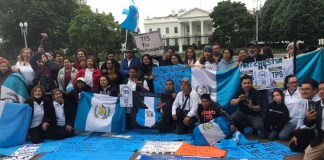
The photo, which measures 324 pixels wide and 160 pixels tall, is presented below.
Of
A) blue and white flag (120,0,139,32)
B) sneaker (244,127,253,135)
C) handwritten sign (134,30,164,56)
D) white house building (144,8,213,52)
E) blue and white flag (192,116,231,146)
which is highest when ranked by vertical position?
white house building (144,8,213,52)

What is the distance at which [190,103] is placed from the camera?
6879mm

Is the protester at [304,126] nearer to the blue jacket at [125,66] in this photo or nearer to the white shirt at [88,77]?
the blue jacket at [125,66]

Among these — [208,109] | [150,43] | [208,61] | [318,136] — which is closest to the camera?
[318,136]

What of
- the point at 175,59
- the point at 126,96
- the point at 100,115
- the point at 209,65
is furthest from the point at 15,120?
the point at 209,65

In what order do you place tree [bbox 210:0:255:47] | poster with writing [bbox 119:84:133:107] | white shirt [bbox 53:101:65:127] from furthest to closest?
tree [bbox 210:0:255:47] → poster with writing [bbox 119:84:133:107] → white shirt [bbox 53:101:65:127]

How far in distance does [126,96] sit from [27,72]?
242 centimetres

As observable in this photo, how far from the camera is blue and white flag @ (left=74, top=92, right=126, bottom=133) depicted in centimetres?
734

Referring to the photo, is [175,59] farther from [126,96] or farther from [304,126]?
[304,126]

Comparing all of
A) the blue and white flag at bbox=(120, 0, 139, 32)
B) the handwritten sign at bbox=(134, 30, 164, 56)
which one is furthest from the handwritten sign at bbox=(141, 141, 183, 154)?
the blue and white flag at bbox=(120, 0, 139, 32)

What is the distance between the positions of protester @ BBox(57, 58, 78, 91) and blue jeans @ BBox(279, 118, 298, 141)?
4838 mm

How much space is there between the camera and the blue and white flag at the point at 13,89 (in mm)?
7312

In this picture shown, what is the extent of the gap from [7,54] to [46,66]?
39.2 metres

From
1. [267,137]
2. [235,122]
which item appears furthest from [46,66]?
[267,137]

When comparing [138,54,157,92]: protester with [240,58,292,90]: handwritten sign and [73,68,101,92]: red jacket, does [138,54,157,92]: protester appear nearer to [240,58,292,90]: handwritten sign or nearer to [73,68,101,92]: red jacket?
[73,68,101,92]: red jacket
